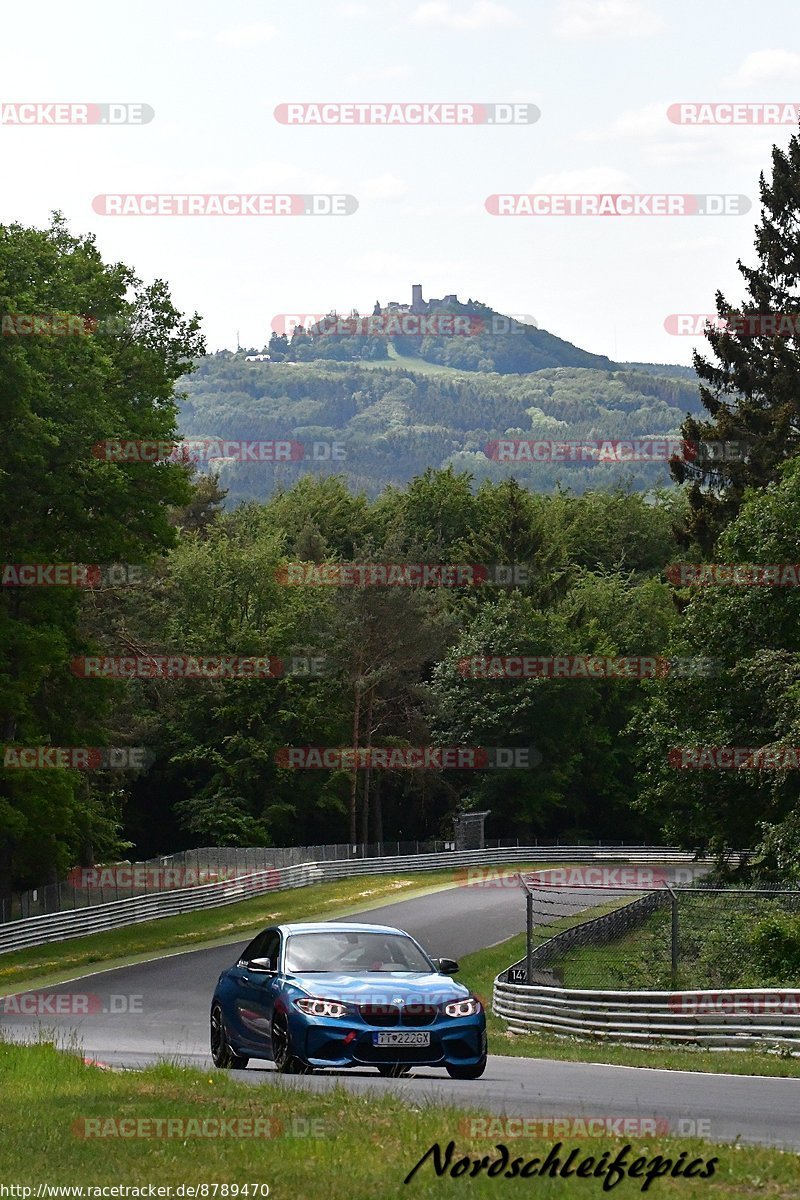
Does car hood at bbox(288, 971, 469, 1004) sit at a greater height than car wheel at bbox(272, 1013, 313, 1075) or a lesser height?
greater

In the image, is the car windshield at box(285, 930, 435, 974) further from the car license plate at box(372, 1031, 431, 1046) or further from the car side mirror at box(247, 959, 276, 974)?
the car license plate at box(372, 1031, 431, 1046)

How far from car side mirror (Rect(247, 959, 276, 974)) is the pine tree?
123 feet

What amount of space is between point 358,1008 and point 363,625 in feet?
223

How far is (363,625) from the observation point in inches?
3241

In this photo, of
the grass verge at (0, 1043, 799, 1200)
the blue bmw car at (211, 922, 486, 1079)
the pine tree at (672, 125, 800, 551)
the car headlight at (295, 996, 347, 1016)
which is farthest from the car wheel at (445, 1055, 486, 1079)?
the pine tree at (672, 125, 800, 551)

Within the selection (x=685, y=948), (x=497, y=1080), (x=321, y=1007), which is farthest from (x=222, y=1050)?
(x=685, y=948)

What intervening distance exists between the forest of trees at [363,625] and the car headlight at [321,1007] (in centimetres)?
1980

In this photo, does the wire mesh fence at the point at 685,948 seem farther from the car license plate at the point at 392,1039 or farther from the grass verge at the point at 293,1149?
the grass verge at the point at 293,1149

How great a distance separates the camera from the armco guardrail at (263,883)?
1724 inches

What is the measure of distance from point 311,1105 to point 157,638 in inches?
2561

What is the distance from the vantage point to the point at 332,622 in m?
83.2

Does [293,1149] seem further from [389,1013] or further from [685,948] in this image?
[685,948]

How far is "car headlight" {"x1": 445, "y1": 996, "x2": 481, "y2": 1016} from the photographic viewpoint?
14523 mm

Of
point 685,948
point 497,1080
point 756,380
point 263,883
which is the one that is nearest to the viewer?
point 497,1080
